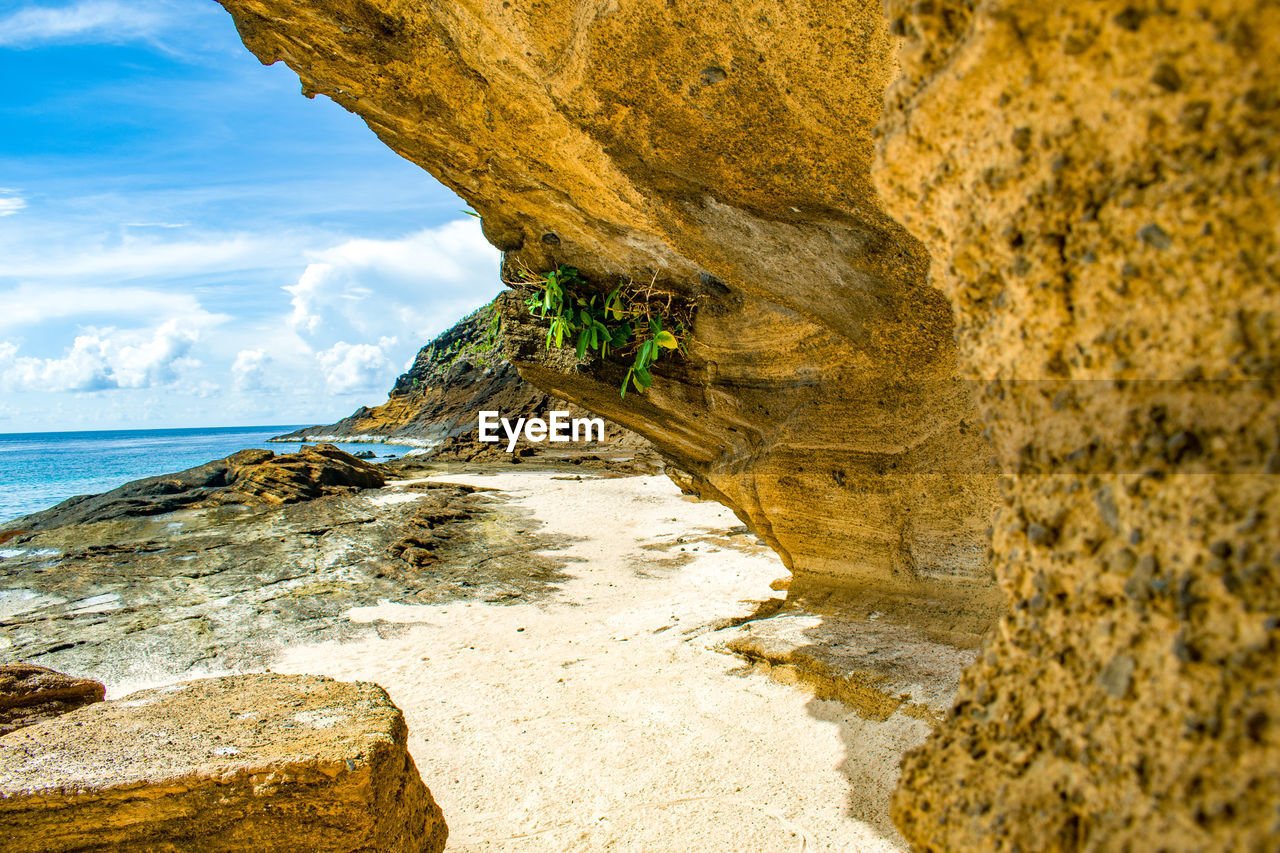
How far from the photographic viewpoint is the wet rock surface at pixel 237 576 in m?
6.44

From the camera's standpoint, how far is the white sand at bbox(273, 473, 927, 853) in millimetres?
2988

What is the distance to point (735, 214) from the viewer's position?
150 inches

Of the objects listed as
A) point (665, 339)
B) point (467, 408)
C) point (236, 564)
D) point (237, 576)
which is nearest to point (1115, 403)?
point (665, 339)

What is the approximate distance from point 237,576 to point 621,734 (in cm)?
687

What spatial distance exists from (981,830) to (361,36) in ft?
13.0

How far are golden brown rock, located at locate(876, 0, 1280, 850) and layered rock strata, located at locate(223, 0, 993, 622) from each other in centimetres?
171

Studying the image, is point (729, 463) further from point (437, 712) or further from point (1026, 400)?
point (1026, 400)

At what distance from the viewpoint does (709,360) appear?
204 inches

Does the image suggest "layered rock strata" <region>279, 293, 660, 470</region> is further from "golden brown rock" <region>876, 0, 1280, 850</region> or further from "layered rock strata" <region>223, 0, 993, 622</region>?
"golden brown rock" <region>876, 0, 1280, 850</region>

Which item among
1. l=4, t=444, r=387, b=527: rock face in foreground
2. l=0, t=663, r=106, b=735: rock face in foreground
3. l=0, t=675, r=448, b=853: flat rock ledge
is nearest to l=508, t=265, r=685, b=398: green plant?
l=0, t=675, r=448, b=853: flat rock ledge

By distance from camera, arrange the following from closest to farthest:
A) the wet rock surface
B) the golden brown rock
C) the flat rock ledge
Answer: the golden brown rock < the flat rock ledge < the wet rock surface

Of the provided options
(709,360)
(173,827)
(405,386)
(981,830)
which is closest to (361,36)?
(709,360)

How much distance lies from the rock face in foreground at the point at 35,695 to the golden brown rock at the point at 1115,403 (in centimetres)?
A: 358

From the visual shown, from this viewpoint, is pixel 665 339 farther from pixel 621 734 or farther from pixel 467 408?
pixel 467 408
